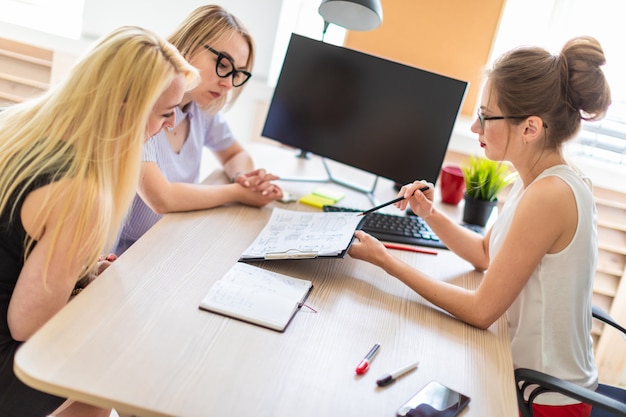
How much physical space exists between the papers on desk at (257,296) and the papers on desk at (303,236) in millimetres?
66

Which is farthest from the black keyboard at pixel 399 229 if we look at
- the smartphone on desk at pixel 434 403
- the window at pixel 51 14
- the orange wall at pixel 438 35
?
the window at pixel 51 14

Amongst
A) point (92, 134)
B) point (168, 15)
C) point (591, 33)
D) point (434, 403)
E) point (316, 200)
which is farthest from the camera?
point (168, 15)

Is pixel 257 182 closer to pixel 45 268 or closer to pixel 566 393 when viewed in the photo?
pixel 45 268

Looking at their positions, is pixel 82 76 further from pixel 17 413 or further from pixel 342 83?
pixel 342 83

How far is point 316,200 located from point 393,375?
90cm

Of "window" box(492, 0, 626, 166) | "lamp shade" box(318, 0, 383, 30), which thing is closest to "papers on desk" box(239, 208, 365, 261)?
"lamp shade" box(318, 0, 383, 30)

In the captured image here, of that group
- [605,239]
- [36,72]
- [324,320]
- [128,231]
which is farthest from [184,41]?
[605,239]

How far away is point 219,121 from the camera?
81.8 inches

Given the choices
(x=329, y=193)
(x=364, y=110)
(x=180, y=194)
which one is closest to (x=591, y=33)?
(x=364, y=110)

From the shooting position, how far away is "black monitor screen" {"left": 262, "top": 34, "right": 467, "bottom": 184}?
188cm

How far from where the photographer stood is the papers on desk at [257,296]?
44.4 inches

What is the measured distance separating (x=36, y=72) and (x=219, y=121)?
1258 millimetres

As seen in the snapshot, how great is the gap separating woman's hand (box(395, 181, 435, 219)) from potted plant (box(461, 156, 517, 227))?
1.24 ft

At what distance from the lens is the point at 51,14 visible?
2.97 meters
